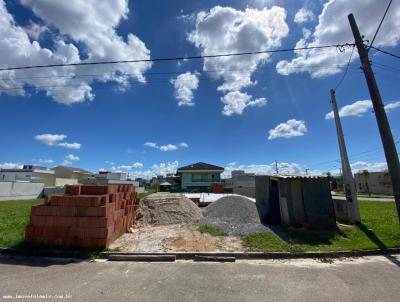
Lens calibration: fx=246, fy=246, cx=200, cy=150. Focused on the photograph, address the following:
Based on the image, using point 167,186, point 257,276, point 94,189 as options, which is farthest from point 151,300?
point 167,186

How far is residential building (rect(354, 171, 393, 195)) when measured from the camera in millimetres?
42469

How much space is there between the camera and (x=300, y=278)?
5.32m

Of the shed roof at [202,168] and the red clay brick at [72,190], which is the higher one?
the shed roof at [202,168]

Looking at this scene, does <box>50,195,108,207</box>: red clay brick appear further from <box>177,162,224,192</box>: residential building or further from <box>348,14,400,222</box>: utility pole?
<box>177,162,224,192</box>: residential building

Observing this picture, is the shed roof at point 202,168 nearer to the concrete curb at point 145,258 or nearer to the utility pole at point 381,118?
the utility pole at point 381,118

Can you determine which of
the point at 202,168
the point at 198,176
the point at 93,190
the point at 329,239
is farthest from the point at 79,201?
the point at 202,168

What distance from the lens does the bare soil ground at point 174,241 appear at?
7.35 metres

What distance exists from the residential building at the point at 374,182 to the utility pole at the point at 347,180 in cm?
3927

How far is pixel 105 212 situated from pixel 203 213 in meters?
6.46

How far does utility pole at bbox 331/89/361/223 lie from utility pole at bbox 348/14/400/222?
262 centimetres

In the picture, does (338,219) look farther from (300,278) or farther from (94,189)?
(94,189)

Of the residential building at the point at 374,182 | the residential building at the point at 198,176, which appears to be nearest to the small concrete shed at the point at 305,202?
the residential building at the point at 198,176

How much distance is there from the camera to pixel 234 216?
11273 millimetres

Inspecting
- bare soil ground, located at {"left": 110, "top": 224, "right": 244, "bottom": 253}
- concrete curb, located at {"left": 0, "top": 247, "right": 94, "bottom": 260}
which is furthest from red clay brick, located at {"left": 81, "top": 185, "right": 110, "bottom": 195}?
concrete curb, located at {"left": 0, "top": 247, "right": 94, "bottom": 260}
